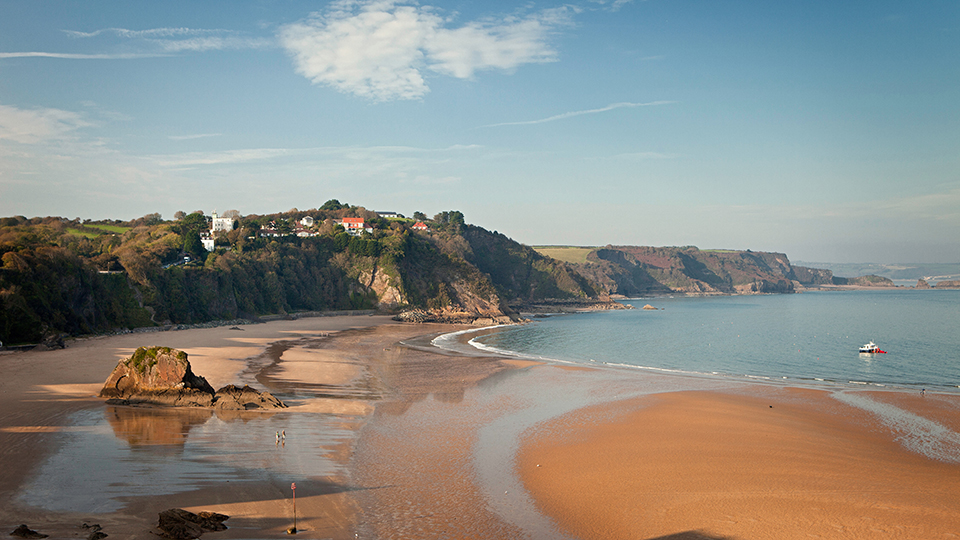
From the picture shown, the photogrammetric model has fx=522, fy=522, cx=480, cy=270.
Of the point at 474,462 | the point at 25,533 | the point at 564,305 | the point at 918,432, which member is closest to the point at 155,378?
the point at 25,533

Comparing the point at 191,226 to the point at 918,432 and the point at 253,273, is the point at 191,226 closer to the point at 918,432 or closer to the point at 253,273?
the point at 253,273

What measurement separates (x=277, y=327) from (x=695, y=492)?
4700 centimetres

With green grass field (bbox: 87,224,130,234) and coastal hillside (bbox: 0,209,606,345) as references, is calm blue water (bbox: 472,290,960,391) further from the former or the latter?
green grass field (bbox: 87,224,130,234)

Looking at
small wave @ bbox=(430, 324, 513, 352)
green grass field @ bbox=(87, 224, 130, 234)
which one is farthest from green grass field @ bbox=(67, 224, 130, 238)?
small wave @ bbox=(430, 324, 513, 352)

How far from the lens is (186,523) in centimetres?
875

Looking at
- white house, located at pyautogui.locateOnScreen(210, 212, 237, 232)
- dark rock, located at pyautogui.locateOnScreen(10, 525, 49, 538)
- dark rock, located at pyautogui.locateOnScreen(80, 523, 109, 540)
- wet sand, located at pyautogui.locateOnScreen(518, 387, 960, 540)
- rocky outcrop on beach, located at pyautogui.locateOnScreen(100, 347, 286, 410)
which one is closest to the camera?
dark rock, located at pyautogui.locateOnScreen(10, 525, 49, 538)

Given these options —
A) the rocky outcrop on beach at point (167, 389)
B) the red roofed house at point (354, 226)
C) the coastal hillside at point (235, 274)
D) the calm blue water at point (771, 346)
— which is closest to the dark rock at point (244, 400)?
the rocky outcrop on beach at point (167, 389)

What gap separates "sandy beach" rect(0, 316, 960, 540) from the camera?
10344 mm

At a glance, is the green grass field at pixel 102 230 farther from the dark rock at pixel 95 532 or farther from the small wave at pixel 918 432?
the small wave at pixel 918 432

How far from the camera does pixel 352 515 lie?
1040cm

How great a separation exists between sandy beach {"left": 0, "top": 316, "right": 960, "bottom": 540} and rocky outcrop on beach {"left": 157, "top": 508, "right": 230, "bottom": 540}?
0.24 meters

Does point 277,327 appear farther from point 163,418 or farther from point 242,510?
point 242,510

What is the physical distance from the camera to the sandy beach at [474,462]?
10.3m

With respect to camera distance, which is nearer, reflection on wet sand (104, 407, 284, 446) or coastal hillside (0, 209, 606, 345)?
reflection on wet sand (104, 407, 284, 446)
